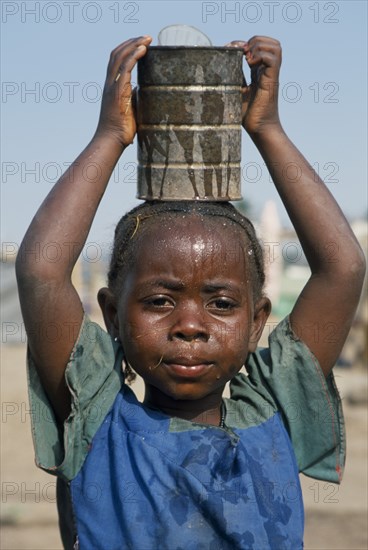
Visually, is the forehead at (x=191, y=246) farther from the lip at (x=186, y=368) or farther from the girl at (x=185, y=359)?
the lip at (x=186, y=368)

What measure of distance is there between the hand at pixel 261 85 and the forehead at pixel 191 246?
32cm

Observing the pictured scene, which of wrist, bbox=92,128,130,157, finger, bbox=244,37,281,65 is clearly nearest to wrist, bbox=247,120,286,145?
finger, bbox=244,37,281,65

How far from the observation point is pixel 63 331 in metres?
3.01

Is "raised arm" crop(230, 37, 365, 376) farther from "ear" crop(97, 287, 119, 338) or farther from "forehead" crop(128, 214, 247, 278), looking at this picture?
"ear" crop(97, 287, 119, 338)

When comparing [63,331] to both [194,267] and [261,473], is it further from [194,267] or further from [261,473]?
[261,473]

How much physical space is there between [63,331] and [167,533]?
613 millimetres

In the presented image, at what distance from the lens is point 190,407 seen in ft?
10.4

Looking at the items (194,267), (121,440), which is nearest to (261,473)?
(121,440)

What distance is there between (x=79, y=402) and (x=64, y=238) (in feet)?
1.48

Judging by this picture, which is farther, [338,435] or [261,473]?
[338,435]

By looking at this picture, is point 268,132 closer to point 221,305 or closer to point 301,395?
point 221,305

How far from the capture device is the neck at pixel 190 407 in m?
3.16

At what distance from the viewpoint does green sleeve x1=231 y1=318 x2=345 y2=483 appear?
10.5 ft

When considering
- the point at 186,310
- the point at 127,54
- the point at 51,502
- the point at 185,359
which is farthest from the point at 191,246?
the point at 51,502
